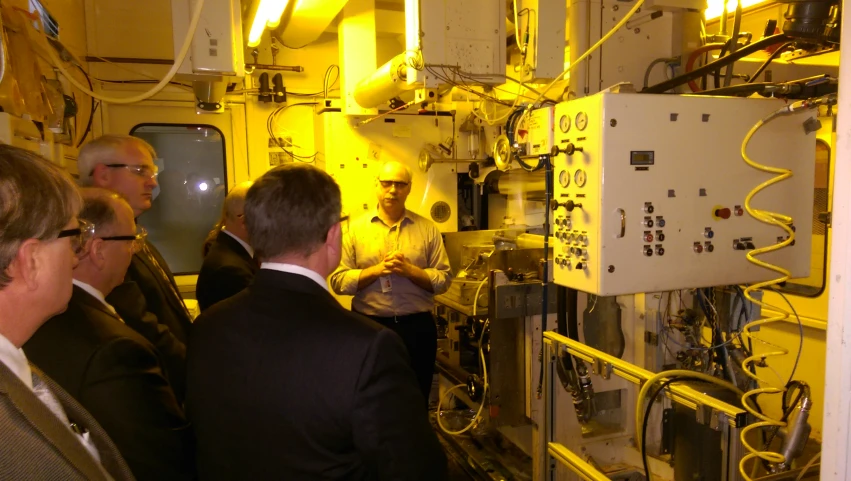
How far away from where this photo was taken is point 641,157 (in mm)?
1954

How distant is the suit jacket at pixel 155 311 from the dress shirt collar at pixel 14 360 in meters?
0.87

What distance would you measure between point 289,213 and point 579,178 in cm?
121

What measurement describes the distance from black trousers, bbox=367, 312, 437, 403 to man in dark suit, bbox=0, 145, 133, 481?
2.26m

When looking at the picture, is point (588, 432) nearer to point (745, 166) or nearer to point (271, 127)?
point (745, 166)

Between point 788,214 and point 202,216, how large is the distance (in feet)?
13.7

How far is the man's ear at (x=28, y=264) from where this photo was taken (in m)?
0.90

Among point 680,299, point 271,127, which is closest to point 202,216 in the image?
point 271,127

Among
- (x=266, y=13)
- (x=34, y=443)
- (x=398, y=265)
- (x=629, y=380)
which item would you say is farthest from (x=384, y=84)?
(x=34, y=443)

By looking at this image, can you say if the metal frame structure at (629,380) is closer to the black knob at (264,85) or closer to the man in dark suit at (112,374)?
the man in dark suit at (112,374)

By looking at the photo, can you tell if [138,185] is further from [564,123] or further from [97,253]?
[564,123]

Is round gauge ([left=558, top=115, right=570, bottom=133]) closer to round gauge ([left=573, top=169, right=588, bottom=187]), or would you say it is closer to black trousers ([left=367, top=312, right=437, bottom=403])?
round gauge ([left=573, top=169, right=588, bottom=187])

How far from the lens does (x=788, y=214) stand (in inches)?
87.4

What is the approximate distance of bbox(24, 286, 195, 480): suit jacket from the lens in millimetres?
1274

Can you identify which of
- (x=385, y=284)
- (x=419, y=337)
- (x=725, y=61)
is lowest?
(x=419, y=337)
